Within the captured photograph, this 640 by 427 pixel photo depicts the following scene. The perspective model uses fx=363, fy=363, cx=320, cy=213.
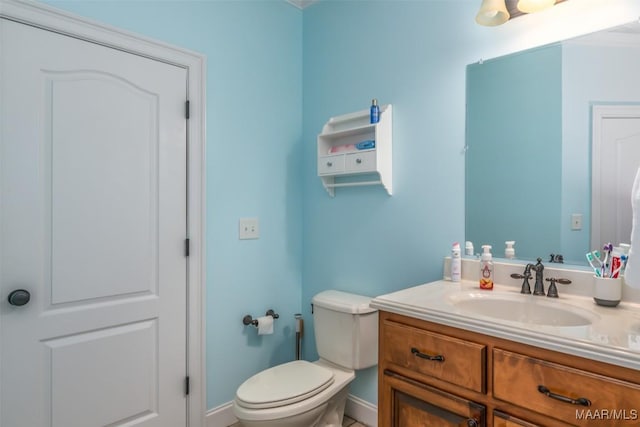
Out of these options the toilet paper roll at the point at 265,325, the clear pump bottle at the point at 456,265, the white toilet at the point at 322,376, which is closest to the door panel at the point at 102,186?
the toilet paper roll at the point at 265,325

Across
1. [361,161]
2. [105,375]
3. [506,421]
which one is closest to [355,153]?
[361,161]

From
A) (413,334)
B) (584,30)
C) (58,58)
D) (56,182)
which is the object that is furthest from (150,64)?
(584,30)

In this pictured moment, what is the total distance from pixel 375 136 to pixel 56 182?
1468 millimetres

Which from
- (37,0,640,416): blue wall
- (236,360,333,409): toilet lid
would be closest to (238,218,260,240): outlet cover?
(37,0,640,416): blue wall

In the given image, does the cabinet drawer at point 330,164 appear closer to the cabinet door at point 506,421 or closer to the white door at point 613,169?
the white door at point 613,169

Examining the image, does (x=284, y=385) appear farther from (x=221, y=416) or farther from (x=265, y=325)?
(x=221, y=416)

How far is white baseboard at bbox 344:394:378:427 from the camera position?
2.00 meters

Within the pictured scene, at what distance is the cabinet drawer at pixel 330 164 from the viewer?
2.05 meters

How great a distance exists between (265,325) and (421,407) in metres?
1.14

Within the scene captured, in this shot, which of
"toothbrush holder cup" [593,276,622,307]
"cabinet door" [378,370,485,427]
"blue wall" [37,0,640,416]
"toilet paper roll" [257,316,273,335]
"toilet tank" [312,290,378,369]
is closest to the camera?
"cabinet door" [378,370,485,427]

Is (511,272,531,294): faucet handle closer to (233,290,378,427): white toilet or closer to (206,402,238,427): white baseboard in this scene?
(233,290,378,427): white toilet

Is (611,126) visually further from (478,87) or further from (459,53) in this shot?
(459,53)

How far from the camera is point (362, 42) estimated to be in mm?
2111
